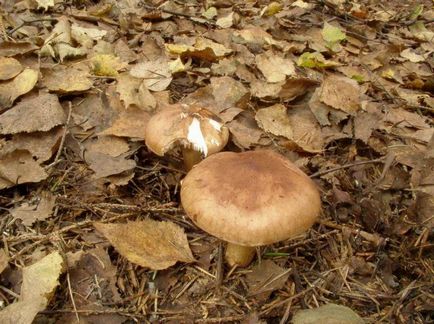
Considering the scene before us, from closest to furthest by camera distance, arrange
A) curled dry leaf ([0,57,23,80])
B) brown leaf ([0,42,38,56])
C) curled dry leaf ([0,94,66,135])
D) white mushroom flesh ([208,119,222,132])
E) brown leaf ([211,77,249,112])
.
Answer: white mushroom flesh ([208,119,222,132])
curled dry leaf ([0,94,66,135])
curled dry leaf ([0,57,23,80])
brown leaf ([211,77,249,112])
brown leaf ([0,42,38,56])

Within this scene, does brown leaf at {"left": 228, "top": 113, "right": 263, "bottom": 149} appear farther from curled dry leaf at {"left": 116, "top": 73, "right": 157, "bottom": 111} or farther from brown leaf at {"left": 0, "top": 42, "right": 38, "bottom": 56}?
brown leaf at {"left": 0, "top": 42, "right": 38, "bottom": 56}

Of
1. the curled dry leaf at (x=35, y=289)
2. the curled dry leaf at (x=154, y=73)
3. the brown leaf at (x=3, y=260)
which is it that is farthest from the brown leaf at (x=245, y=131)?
the brown leaf at (x=3, y=260)

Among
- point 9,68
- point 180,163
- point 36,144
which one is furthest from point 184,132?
point 9,68

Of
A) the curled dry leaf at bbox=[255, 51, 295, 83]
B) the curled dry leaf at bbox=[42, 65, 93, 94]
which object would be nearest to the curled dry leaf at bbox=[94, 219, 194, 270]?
the curled dry leaf at bbox=[42, 65, 93, 94]

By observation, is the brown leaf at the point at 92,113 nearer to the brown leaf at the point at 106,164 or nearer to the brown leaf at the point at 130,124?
the brown leaf at the point at 130,124

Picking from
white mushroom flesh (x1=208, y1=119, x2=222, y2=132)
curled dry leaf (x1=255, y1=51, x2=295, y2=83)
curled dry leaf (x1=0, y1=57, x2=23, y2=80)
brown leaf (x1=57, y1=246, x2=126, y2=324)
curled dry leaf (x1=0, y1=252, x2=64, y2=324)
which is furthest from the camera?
curled dry leaf (x1=255, y1=51, x2=295, y2=83)

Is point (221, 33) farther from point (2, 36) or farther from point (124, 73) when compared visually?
point (2, 36)

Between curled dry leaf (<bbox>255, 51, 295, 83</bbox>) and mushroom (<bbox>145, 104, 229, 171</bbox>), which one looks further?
curled dry leaf (<bbox>255, 51, 295, 83</bbox>)
